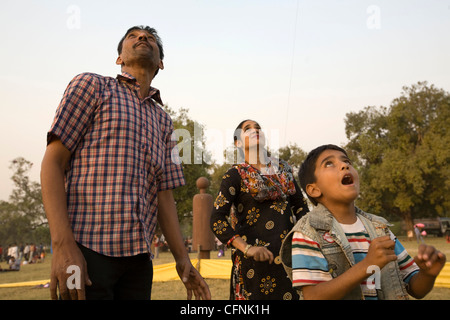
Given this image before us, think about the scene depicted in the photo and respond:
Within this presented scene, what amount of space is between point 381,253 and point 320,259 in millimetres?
280

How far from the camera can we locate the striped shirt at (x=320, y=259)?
1623 mm

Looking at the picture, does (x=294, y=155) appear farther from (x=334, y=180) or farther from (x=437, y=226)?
(x=334, y=180)

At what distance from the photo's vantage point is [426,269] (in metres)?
1.63

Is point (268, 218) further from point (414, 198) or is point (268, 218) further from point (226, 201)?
point (414, 198)

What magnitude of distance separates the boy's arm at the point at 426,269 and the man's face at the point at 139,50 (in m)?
1.78

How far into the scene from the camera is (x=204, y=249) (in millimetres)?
8375

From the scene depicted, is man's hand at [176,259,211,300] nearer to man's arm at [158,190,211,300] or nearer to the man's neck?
man's arm at [158,190,211,300]

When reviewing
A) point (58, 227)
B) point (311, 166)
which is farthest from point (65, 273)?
point (311, 166)

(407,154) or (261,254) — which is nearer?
(261,254)

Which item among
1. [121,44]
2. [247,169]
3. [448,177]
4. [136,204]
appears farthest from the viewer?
[448,177]

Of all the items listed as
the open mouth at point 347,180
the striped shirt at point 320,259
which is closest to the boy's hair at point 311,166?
Answer: the open mouth at point 347,180
